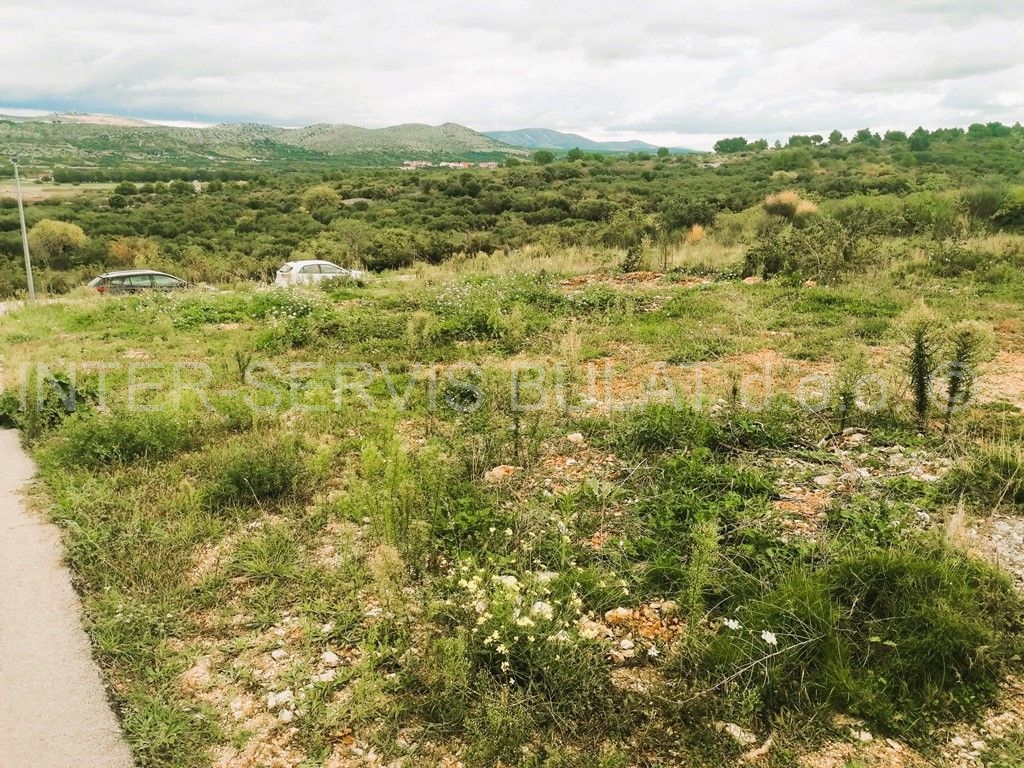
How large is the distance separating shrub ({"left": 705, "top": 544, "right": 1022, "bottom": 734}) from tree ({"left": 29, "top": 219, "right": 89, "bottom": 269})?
36.2m

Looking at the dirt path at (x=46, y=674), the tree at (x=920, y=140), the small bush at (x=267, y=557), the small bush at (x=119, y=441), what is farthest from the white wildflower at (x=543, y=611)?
the tree at (x=920, y=140)

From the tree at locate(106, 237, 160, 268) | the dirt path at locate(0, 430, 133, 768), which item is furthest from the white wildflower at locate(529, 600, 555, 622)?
the tree at locate(106, 237, 160, 268)

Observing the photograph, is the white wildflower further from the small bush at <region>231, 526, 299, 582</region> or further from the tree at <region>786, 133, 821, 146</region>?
the tree at <region>786, 133, 821, 146</region>

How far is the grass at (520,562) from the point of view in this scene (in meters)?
2.88

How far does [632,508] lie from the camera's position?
4.43 meters

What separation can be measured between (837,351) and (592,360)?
3028 mm

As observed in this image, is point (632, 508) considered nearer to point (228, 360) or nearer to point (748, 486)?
point (748, 486)

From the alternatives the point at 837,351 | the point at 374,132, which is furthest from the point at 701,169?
the point at 374,132

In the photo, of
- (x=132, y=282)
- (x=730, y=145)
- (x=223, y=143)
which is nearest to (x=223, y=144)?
(x=223, y=143)

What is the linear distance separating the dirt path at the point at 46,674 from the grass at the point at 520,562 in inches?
4.5

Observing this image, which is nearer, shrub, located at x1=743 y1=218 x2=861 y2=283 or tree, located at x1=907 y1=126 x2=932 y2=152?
shrub, located at x1=743 y1=218 x2=861 y2=283

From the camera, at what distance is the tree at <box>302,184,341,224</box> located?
40091mm

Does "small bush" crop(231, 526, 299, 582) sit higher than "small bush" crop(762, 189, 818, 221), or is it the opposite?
"small bush" crop(762, 189, 818, 221)

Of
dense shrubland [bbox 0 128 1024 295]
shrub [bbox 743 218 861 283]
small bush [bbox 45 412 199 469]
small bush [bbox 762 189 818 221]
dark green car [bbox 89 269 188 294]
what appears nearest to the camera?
small bush [bbox 45 412 199 469]
